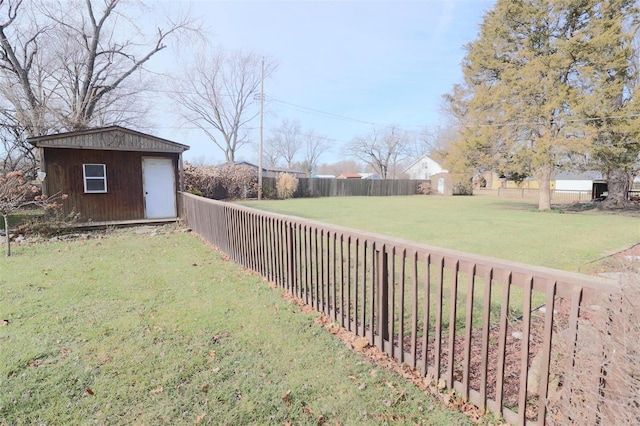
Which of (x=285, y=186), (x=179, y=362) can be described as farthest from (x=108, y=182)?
(x=285, y=186)

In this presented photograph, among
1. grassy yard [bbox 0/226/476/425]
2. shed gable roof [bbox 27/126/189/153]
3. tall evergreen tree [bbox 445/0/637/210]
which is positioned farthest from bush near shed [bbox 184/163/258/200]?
grassy yard [bbox 0/226/476/425]

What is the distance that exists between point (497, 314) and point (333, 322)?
71.9 inches

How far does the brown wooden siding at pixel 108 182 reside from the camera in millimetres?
9844

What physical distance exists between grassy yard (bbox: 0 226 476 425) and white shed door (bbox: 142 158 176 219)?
6673 millimetres

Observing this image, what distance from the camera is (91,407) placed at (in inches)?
87.8

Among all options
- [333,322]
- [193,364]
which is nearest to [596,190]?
[333,322]

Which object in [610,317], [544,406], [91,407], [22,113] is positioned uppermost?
[22,113]

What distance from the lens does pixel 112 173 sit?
1066cm

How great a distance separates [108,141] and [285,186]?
15.9 m

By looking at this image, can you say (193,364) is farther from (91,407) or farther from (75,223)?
(75,223)

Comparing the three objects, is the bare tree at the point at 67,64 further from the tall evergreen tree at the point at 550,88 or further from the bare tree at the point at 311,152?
the bare tree at the point at 311,152

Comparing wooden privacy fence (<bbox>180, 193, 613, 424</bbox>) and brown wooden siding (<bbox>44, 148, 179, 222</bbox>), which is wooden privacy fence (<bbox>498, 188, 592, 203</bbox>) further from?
brown wooden siding (<bbox>44, 148, 179, 222</bbox>)

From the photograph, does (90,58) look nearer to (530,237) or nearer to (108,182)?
(108,182)

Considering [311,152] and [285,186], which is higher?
[311,152]
